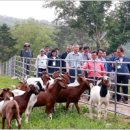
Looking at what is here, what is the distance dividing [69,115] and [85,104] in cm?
190

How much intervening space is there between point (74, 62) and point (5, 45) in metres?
54.5

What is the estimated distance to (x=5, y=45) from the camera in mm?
66188

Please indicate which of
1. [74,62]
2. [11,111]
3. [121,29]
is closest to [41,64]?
Answer: [74,62]

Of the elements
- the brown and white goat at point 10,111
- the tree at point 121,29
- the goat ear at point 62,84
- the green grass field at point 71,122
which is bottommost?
the green grass field at point 71,122

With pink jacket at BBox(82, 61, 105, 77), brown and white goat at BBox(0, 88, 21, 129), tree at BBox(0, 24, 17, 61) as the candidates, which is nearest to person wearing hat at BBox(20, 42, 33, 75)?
pink jacket at BBox(82, 61, 105, 77)

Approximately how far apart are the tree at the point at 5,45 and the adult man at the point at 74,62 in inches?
2053

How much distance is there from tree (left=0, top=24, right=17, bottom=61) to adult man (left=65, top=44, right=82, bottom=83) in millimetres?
52157

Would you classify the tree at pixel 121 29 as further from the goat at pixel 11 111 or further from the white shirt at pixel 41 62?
the goat at pixel 11 111

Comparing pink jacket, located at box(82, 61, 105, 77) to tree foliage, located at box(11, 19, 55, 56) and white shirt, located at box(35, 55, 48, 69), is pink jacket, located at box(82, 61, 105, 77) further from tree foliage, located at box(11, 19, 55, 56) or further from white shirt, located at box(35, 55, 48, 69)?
tree foliage, located at box(11, 19, 55, 56)

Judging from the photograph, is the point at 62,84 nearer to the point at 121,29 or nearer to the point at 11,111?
the point at 11,111

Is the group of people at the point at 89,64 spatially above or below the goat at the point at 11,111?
above

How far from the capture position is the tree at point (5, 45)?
2539 inches

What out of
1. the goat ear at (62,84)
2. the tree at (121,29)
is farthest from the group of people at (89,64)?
the tree at (121,29)

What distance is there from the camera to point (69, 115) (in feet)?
32.3
